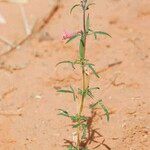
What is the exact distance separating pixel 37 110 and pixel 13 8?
70.7 inches

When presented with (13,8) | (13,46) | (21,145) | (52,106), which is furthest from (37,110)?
(13,8)

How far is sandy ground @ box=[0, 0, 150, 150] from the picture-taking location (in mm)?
4090

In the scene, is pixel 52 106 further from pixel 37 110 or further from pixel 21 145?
pixel 21 145

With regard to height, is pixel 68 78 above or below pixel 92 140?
→ above

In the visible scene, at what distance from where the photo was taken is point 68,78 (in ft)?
15.6

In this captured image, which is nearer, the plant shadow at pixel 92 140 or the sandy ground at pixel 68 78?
the plant shadow at pixel 92 140

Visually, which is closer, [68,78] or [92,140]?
[92,140]

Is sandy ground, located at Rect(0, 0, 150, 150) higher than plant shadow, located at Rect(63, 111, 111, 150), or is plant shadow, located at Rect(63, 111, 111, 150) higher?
sandy ground, located at Rect(0, 0, 150, 150)

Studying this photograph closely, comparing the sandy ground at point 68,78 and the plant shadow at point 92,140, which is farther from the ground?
the sandy ground at point 68,78

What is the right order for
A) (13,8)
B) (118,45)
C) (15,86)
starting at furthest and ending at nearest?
(13,8) < (118,45) < (15,86)

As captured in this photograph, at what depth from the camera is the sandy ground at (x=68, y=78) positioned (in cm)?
409

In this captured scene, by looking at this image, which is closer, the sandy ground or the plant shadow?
the plant shadow

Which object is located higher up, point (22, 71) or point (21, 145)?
point (22, 71)

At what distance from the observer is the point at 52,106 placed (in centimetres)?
444
